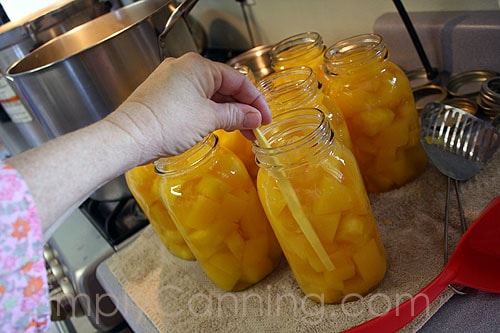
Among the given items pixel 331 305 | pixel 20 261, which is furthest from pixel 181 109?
pixel 331 305

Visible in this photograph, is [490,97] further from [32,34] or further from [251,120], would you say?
[32,34]

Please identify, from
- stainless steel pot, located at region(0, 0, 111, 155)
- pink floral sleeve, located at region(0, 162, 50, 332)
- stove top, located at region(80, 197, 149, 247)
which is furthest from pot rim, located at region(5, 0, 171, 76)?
pink floral sleeve, located at region(0, 162, 50, 332)

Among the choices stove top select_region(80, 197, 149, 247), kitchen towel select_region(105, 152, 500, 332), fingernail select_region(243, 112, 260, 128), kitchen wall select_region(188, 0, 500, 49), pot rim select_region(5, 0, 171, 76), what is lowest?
kitchen towel select_region(105, 152, 500, 332)

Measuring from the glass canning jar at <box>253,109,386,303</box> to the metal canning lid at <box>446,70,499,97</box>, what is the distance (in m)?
0.32

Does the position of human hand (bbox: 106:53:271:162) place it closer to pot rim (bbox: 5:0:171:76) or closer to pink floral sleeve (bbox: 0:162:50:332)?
pink floral sleeve (bbox: 0:162:50:332)

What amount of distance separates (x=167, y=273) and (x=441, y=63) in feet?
1.89

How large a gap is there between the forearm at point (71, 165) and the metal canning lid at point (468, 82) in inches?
22.1

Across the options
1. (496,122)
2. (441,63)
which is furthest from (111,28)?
(496,122)

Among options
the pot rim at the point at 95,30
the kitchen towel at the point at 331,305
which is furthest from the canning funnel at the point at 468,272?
the pot rim at the point at 95,30

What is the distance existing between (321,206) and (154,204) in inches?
11.6

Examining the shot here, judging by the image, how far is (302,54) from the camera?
2.32 feet

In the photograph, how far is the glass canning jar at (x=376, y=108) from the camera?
24.1 inches

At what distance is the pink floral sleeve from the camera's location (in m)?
0.31

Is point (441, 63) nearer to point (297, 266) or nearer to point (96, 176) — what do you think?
point (297, 266)
